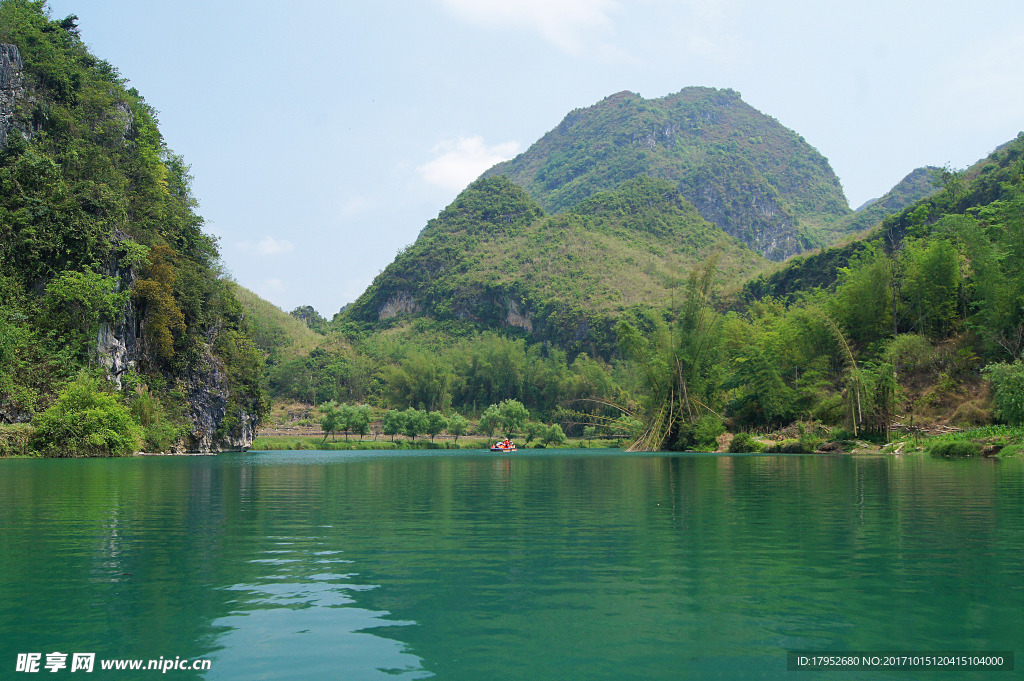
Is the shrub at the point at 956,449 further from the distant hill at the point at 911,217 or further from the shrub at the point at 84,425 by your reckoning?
the shrub at the point at 84,425

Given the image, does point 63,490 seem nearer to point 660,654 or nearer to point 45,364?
point 660,654

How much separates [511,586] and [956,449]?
29970 mm

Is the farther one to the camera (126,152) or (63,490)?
(126,152)

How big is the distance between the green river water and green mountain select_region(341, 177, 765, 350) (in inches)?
4539

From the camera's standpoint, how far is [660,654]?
5.11 meters

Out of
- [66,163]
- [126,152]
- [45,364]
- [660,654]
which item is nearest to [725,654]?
[660,654]

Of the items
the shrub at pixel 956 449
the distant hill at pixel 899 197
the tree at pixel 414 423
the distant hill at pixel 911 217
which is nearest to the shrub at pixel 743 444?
the shrub at pixel 956 449

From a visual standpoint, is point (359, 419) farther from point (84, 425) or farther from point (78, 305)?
point (84, 425)

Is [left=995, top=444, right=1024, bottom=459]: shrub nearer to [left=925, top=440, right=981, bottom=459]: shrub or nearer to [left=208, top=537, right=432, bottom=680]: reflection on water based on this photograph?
[left=925, top=440, right=981, bottom=459]: shrub

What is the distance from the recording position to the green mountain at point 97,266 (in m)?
38.9

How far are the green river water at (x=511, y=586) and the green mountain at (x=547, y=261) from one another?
115286 mm

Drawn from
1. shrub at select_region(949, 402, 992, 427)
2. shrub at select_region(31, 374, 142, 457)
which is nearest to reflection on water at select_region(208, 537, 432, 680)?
shrub at select_region(31, 374, 142, 457)

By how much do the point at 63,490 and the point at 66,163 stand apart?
3623 cm

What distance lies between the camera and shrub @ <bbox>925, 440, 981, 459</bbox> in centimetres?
2981
